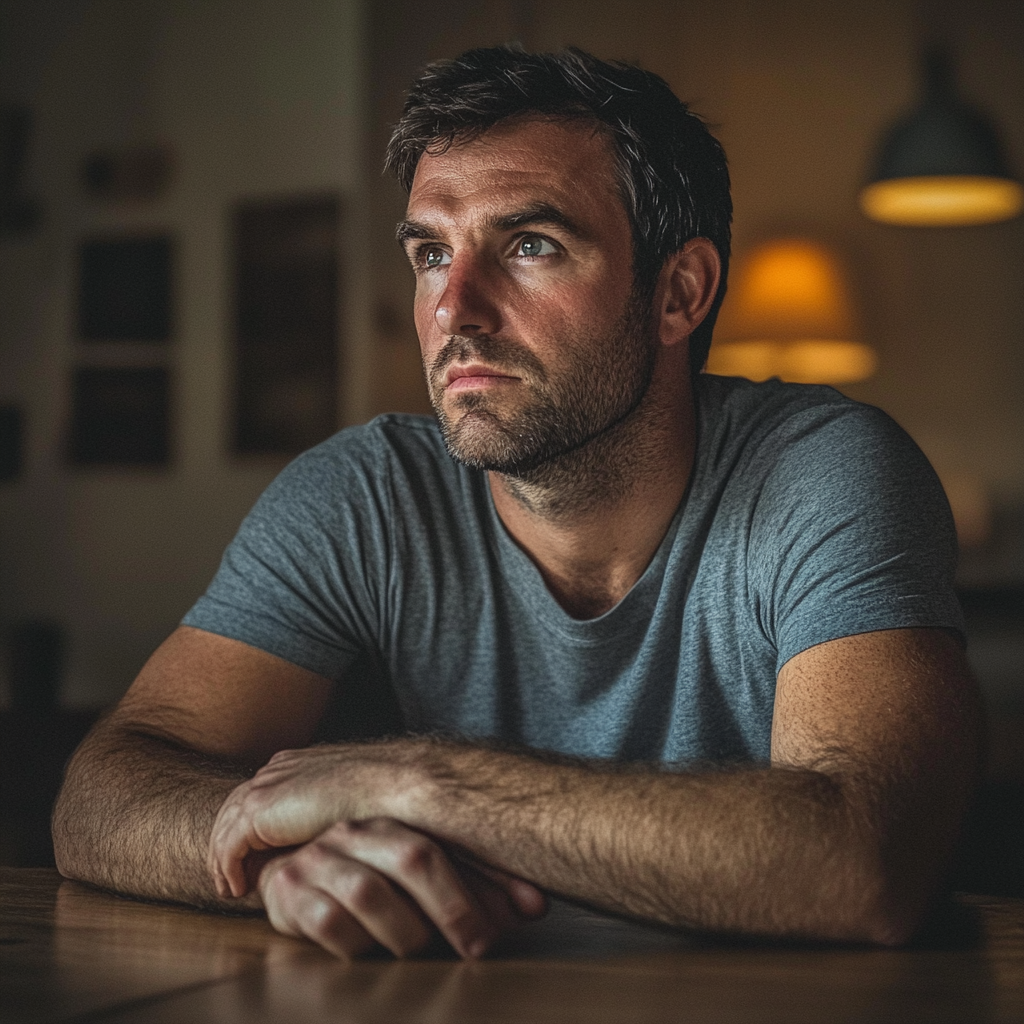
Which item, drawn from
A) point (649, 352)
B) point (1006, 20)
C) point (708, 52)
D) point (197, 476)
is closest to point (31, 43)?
point (197, 476)

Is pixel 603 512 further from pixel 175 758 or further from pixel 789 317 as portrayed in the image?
pixel 789 317

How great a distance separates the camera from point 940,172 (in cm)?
388

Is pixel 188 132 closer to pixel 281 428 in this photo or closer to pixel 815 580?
pixel 281 428

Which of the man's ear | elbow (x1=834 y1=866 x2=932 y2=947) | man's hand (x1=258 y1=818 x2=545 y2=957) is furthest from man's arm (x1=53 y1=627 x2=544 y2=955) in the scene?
the man's ear

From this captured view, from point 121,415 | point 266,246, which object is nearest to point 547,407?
point 266,246

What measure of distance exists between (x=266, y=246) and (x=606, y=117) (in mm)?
3201

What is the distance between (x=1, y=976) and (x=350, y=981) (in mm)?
216

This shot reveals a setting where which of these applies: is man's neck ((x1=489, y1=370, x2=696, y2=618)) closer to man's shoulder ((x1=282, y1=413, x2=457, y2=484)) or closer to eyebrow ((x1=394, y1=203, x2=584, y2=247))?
man's shoulder ((x1=282, y1=413, x2=457, y2=484))

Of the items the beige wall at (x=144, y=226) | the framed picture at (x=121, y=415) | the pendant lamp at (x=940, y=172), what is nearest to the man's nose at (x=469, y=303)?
the pendant lamp at (x=940, y=172)

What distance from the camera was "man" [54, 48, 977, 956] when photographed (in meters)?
1.09

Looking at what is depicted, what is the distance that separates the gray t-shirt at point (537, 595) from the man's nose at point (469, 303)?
0.24 metres

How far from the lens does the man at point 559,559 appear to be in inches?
42.9

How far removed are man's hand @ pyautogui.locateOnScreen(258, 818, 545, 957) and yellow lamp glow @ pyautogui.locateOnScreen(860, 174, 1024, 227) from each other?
3.55 metres

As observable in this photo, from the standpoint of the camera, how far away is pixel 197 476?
463cm
